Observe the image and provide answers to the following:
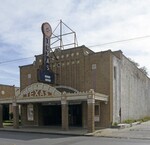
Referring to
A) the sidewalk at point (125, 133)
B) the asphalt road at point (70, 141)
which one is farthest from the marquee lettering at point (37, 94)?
the asphalt road at point (70, 141)

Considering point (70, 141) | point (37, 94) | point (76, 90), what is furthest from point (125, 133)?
point (37, 94)

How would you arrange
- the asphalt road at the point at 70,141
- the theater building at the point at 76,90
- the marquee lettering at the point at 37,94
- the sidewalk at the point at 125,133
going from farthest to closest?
the marquee lettering at the point at 37,94 < the theater building at the point at 76,90 < the sidewalk at the point at 125,133 < the asphalt road at the point at 70,141

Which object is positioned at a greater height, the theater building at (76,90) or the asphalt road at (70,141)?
the theater building at (76,90)

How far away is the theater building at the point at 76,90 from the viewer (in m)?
28.3

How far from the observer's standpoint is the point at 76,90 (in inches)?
1231

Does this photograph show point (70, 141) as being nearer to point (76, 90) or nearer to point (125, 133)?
point (125, 133)

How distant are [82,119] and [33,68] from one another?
9.70m

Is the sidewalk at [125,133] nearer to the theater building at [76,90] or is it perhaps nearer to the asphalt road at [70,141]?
the theater building at [76,90]

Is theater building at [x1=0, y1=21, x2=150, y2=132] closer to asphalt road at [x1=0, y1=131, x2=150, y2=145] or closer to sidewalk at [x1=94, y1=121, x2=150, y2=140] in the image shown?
sidewalk at [x1=94, y1=121, x2=150, y2=140]

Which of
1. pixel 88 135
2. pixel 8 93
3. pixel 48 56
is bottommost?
pixel 88 135

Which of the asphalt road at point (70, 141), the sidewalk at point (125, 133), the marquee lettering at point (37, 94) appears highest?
the marquee lettering at point (37, 94)

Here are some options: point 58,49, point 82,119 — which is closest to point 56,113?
point 82,119

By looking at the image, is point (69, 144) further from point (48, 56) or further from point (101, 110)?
point (48, 56)

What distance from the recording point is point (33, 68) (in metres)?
36.1
